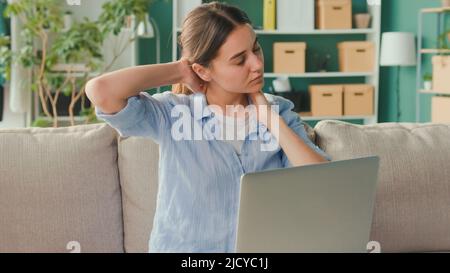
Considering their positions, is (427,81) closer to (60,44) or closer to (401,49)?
(401,49)

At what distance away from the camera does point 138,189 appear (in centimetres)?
169

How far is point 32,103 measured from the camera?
4969 millimetres

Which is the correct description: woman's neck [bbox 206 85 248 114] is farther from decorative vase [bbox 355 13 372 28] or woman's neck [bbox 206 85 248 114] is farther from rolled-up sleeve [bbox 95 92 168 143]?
decorative vase [bbox 355 13 372 28]

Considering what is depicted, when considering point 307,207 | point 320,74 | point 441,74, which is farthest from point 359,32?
point 307,207

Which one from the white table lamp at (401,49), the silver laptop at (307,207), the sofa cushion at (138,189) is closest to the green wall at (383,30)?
the white table lamp at (401,49)

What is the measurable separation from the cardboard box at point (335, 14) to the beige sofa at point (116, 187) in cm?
354

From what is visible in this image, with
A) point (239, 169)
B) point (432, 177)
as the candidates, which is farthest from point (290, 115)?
point (432, 177)

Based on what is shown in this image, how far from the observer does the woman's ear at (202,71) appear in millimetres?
1378

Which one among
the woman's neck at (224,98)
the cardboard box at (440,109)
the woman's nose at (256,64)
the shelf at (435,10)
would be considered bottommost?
the cardboard box at (440,109)

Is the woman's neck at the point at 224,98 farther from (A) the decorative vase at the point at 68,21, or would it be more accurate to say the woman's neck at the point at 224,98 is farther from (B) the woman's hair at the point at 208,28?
(A) the decorative vase at the point at 68,21

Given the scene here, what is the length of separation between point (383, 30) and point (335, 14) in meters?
0.51
